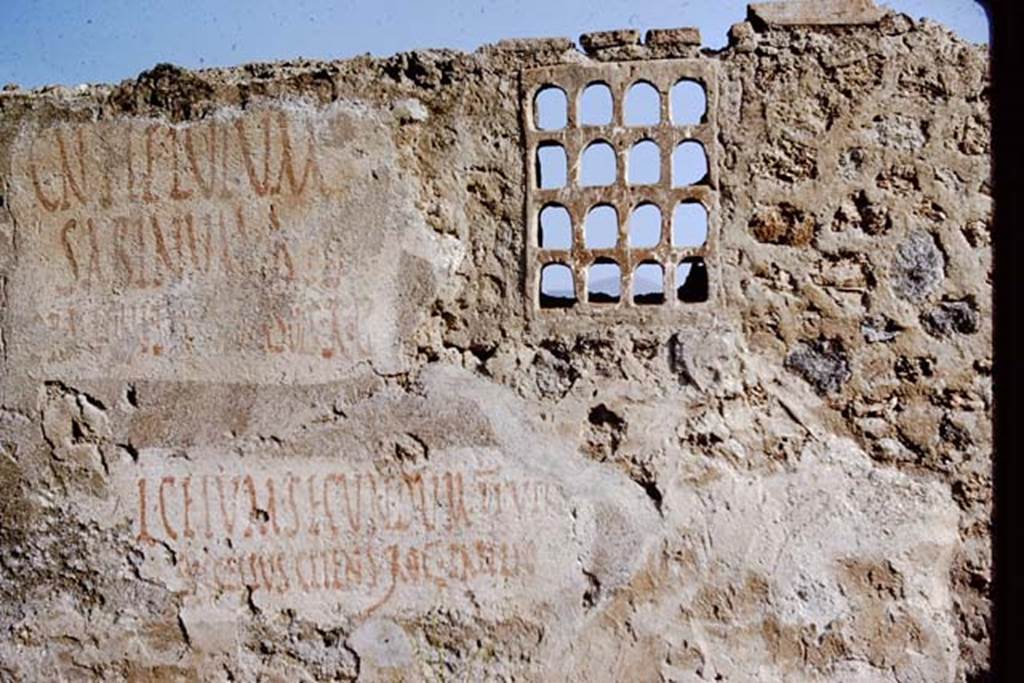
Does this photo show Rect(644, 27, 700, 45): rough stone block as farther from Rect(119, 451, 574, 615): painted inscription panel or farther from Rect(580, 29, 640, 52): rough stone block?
Rect(119, 451, 574, 615): painted inscription panel

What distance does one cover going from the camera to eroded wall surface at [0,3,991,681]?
8.36 feet

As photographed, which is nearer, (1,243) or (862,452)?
(862,452)

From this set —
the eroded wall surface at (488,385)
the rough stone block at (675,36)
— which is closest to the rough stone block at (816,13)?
the eroded wall surface at (488,385)

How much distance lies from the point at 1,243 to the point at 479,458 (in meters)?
1.39

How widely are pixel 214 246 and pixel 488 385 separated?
0.79 m

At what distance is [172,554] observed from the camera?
8.76 feet

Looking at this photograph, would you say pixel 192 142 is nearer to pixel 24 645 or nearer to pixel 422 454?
pixel 422 454

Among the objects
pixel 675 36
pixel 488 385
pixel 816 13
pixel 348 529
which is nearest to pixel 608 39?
pixel 675 36

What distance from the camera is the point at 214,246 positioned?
2707 millimetres

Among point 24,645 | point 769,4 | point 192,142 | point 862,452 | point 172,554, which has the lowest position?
point 24,645

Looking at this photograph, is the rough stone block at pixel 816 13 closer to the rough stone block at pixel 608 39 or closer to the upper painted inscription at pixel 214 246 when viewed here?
the rough stone block at pixel 608 39

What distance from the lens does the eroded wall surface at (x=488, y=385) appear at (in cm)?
255

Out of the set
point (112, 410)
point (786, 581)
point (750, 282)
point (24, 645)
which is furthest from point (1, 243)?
point (786, 581)

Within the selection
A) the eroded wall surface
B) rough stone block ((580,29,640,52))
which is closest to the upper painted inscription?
the eroded wall surface
